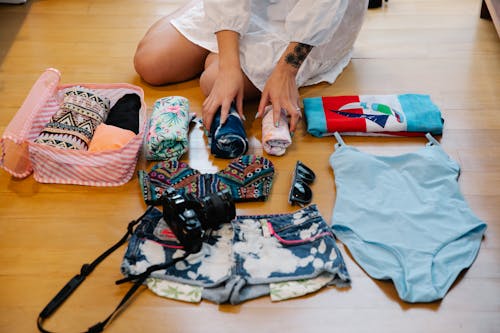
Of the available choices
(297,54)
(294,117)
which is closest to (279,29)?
(297,54)

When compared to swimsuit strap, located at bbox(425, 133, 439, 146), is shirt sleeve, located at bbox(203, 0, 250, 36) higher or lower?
higher

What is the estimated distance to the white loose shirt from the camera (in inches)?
61.5

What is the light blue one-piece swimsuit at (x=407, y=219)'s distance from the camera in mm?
1277

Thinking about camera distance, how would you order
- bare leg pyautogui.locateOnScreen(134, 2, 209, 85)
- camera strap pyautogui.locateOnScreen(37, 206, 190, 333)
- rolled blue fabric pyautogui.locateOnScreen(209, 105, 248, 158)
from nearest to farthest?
1. camera strap pyautogui.locateOnScreen(37, 206, 190, 333)
2. rolled blue fabric pyautogui.locateOnScreen(209, 105, 248, 158)
3. bare leg pyautogui.locateOnScreen(134, 2, 209, 85)

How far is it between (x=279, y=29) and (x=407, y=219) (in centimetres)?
65

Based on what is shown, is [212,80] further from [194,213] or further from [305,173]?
[194,213]

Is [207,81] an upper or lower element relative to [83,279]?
upper

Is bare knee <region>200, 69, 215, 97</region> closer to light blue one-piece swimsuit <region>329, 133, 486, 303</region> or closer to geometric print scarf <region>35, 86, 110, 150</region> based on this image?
geometric print scarf <region>35, 86, 110, 150</region>

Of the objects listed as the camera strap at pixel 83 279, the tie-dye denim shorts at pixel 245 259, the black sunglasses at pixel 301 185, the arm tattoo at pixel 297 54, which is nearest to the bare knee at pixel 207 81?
the arm tattoo at pixel 297 54

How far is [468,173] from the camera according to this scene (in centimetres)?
155

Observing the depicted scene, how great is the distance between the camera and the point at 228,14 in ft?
5.34

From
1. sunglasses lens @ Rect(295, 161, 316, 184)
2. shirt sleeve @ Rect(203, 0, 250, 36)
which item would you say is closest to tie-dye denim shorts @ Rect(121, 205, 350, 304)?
sunglasses lens @ Rect(295, 161, 316, 184)

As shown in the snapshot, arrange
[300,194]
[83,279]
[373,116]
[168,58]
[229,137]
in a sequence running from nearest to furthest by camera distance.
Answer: [83,279] < [300,194] < [229,137] < [373,116] < [168,58]

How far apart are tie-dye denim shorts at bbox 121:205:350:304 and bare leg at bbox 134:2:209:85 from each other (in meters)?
0.57
